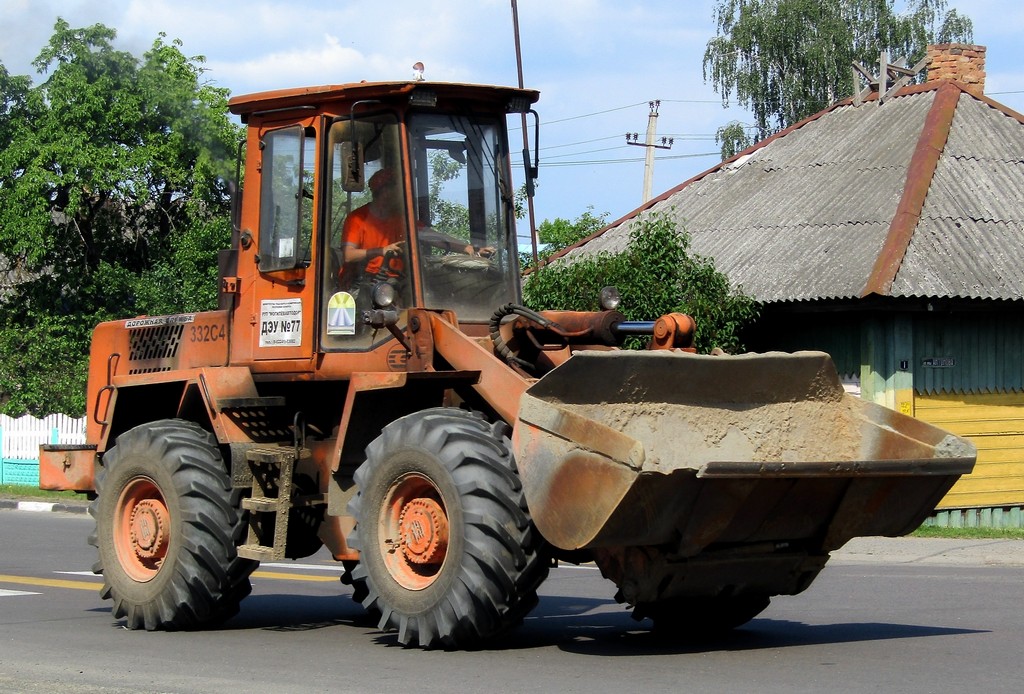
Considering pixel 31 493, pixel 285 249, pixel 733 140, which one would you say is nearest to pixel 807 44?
pixel 733 140

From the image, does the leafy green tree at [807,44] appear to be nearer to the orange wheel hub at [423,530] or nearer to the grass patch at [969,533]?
the grass patch at [969,533]

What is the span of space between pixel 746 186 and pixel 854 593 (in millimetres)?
14338

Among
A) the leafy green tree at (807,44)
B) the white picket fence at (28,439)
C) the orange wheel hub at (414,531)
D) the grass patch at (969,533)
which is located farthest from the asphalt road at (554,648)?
the leafy green tree at (807,44)

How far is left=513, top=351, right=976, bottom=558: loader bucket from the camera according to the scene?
7746 mm

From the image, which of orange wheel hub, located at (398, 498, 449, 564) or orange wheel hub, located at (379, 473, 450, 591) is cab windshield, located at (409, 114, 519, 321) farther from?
orange wheel hub, located at (398, 498, 449, 564)

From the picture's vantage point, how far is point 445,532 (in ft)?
27.9

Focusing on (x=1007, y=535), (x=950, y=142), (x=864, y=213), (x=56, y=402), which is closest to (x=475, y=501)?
(x=1007, y=535)

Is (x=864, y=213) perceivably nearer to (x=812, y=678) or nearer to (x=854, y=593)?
(x=854, y=593)

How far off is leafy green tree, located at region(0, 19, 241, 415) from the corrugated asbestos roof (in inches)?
432

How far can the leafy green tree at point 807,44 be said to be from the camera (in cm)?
4234

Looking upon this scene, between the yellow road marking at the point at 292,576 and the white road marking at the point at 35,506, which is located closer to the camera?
the yellow road marking at the point at 292,576

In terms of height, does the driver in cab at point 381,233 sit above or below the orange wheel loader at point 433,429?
above

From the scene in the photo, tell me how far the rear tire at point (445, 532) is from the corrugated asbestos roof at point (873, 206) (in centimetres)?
1218

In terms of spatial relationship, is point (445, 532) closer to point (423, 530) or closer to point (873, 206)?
point (423, 530)
